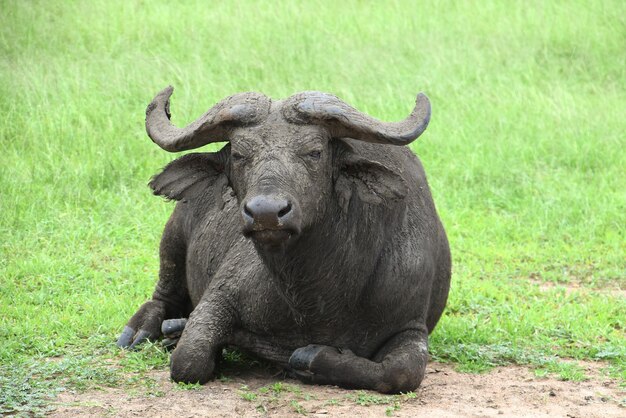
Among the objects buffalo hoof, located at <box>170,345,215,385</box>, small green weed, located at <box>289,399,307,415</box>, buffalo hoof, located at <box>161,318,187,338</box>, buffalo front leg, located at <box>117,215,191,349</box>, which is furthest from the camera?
buffalo front leg, located at <box>117,215,191,349</box>

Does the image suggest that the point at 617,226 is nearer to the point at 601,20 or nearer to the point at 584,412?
the point at 584,412

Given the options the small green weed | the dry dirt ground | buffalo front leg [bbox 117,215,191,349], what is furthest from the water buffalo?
buffalo front leg [bbox 117,215,191,349]

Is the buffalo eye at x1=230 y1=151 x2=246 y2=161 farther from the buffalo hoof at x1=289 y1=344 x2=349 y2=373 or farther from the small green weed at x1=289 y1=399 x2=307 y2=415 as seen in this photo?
the small green weed at x1=289 y1=399 x2=307 y2=415

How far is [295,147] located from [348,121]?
0.31m

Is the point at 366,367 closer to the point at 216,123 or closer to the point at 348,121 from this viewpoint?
the point at 348,121

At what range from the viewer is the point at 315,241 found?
610cm

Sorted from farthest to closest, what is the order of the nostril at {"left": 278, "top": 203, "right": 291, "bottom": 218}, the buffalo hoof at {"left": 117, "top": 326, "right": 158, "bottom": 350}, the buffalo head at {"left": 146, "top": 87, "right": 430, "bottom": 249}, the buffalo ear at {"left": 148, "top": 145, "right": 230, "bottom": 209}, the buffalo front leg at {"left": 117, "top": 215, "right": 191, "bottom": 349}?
the buffalo front leg at {"left": 117, "top": 215, "right": 191, "bottom": 349} → the buffalo hoof at {"left": 117, "top": 326, "right": 158, "bottom": 350} → the buffalo ear at {"left": 148, "top": 145, "right": 230, "bottom": 209} → the buffalo head at {"left": 146, "top": 87, "right": 430, "bottom": 249} → the nostril at {"left": 278, "top": 203, "right": 291, "bottom": 218}

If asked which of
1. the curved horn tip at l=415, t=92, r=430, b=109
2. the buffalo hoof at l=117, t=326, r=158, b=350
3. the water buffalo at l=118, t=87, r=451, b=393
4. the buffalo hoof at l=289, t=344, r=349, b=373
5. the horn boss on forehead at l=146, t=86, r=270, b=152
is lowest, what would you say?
the buffalo hoof at l=117, t=326, r=158, b=350

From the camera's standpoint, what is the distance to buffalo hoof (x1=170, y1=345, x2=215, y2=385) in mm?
6273

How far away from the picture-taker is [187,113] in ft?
41.8

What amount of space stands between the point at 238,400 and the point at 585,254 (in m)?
4.72

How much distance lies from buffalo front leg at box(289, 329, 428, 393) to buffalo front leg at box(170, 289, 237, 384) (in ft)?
1.50

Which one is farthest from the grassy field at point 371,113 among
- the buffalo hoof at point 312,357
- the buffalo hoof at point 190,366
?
the buffalo hoof at point 312,357

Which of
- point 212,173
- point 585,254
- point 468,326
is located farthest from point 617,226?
point 212,173
